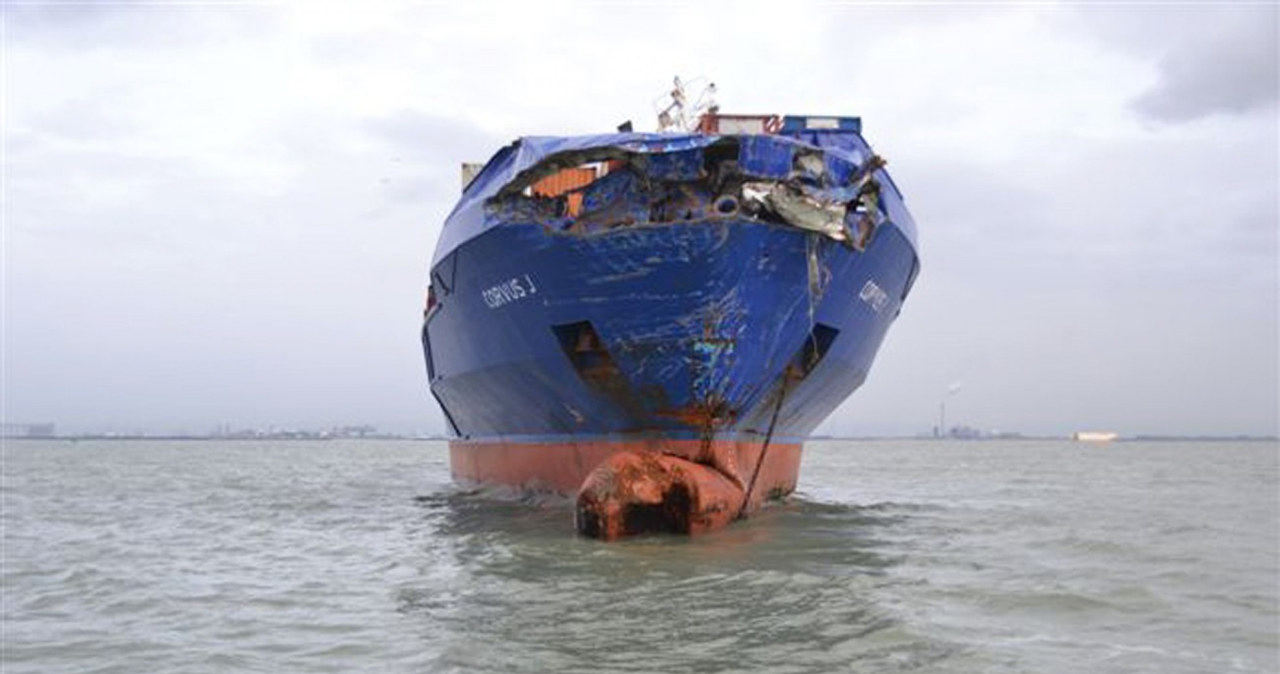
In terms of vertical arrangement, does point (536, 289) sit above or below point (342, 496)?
above

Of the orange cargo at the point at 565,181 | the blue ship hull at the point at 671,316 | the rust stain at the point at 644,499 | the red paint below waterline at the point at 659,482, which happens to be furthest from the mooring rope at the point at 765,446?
the orange cargo at the point at 565,181

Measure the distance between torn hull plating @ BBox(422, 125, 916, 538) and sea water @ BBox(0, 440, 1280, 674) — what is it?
0.81m

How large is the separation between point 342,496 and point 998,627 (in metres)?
17.5

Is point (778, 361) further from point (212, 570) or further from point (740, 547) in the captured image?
point (212, 570)

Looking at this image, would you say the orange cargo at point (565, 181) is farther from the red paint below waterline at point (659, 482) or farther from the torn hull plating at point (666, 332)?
the red paint below waterline at point (659, 482)

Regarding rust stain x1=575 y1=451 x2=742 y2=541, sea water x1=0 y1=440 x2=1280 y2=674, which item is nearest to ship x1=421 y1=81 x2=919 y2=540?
rust stain x1=575 y1=451 x2=742 y2=541

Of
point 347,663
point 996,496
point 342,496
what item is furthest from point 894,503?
point 347,663

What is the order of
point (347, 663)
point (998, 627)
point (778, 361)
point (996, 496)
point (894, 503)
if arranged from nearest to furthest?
point (347, 663), point (998, 627), point (778, 361), point (894, 503), point (996, 496)

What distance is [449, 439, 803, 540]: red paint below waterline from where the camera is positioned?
36.6 feet

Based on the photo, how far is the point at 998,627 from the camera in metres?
6.94

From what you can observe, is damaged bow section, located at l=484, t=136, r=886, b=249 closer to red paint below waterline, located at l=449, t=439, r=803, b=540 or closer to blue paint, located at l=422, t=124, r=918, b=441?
blue paint, located at l=422, t=124, r=918, b=441

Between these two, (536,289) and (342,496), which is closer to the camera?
(536,289)

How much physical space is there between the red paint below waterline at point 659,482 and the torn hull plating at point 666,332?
0.08ft

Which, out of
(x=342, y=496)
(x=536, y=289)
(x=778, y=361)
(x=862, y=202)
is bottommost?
(x=342, y=496)
